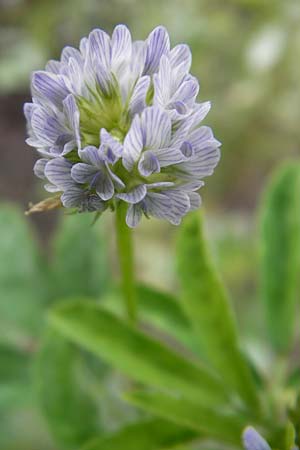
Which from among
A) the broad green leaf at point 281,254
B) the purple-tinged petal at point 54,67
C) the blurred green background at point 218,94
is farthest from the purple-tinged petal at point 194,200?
the blurred green background at point 218,94

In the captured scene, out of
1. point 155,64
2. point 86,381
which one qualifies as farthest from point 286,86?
point 155,64

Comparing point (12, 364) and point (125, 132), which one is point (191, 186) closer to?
point (125, 132)

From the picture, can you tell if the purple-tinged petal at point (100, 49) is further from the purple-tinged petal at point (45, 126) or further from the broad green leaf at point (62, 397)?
the broad green leaf at point (62, 397)

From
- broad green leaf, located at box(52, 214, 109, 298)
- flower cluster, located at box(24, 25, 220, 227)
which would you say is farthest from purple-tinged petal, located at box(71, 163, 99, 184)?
broad green leaf, located at box(52, 214, 109, 298)

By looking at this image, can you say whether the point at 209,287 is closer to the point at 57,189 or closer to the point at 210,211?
the point at 57,189

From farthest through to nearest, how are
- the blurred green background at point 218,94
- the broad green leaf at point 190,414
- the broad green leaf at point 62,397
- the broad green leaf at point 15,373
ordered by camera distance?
the blurred green background at point 218,94
the broad green leaf at point 15,373
the broad green leaf at point 62,397
the broad green leaf at point 190,414

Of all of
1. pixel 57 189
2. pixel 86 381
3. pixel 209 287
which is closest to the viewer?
pixel 57 189

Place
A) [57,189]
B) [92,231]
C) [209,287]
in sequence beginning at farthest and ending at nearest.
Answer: [92,231] → [209,287] → [57,189]

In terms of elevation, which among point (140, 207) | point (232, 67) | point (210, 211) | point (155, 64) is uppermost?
point (232, 67)
